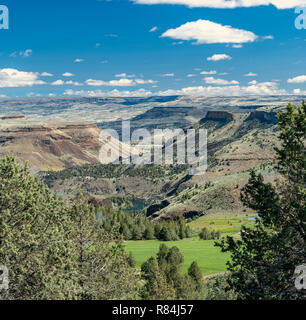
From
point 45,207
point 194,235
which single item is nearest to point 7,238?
point 45,207

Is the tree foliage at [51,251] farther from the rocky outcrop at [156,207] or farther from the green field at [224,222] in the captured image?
the rocky outcrop at [156,207]

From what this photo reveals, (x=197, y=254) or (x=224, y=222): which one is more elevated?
(x=197, y=254)

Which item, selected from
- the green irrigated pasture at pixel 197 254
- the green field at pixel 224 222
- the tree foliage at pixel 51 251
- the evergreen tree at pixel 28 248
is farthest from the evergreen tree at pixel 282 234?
the green field at pixel 224 222

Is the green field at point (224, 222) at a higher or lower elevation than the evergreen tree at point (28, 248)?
lower

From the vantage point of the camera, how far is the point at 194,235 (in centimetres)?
10500

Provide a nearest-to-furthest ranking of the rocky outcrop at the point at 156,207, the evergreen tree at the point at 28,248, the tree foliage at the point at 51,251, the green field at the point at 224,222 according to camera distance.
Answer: the evergreen tree at the point at 28,248 → the tree foliage at the point at 51,251 → the green field at the point at 224,222 → the rocky outcrop at the point at 156,207

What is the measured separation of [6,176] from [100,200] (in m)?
154

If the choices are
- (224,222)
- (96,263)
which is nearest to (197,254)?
(224,222)

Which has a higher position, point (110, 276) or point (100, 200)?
point (110, 276)

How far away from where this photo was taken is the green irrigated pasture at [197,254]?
2469 inches

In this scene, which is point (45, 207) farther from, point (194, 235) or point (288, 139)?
point (194, 235)

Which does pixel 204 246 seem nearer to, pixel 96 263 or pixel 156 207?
pixel 96 263

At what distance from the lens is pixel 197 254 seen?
74.3 m
